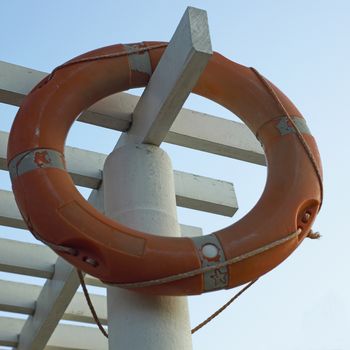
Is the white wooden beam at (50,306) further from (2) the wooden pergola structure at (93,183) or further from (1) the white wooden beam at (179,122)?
(1) the white wooden beam at (179,122)

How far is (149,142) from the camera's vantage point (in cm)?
Result: 288

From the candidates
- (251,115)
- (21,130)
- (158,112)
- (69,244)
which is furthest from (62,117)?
(251,115)

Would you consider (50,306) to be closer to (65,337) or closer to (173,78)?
(65,337)

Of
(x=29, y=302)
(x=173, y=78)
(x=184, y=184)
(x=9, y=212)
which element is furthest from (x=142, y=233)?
(x=29, y=302)

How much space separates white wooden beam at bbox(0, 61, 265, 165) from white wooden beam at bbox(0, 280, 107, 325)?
1494 millimetres

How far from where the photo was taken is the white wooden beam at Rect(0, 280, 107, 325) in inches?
169

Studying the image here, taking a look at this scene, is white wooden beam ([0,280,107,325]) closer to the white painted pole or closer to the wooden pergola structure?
the wooden pergola structure

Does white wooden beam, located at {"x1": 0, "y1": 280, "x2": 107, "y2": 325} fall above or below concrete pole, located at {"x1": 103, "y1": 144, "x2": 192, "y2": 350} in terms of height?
above

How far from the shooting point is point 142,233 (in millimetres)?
2398

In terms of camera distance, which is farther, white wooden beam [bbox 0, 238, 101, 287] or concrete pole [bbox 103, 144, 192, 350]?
white wooden beam [bbox 0, 238, 101, 287]

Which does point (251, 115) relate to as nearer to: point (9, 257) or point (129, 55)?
point (129, 55)

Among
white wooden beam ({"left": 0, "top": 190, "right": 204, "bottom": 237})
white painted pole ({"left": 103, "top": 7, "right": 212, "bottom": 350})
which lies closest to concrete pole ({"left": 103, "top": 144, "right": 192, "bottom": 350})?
white painted pole ({"left": 103, "top": 7, "right": 212, "bottom": 350})

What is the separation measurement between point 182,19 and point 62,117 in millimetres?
530

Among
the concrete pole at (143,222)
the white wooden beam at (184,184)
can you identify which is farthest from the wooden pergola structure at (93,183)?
the concrete pole at (143,222)
